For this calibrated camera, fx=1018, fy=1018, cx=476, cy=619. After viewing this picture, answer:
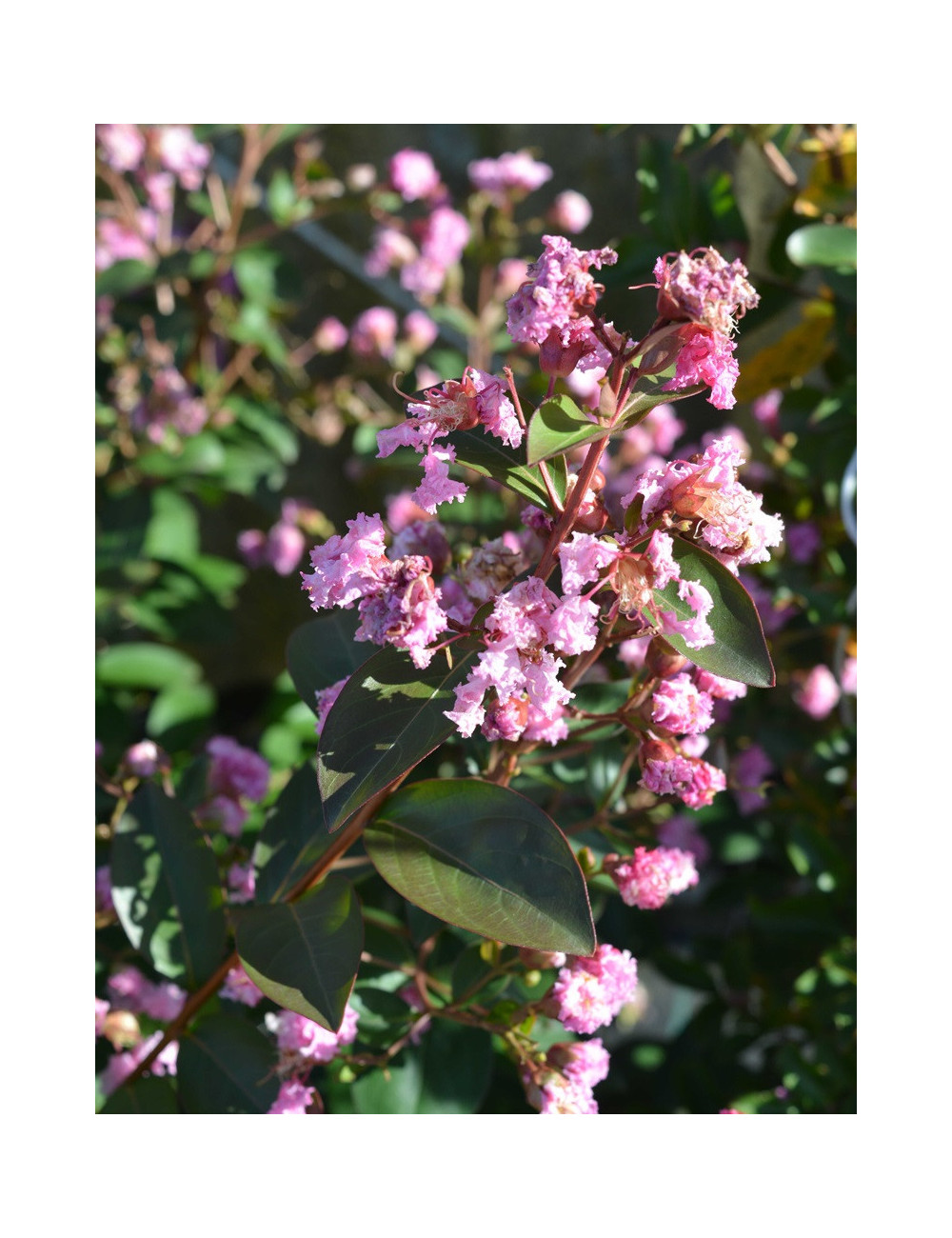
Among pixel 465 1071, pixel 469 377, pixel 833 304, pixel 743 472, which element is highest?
pixel 833 304

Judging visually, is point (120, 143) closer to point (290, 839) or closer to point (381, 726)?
point (290, 839)

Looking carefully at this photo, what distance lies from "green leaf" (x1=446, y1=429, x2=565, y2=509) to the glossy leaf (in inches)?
14.1

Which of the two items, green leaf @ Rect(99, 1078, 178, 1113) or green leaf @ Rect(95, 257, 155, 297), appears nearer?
green leaf @ Rect(99, 1078, 178, 1113)

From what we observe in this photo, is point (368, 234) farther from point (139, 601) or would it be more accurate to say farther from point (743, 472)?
point (743, 472)

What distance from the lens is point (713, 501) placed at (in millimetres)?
600

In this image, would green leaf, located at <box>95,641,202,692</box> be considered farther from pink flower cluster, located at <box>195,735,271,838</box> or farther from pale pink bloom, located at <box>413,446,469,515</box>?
pale pink bloom, located at <box>413,446,469,515</box>

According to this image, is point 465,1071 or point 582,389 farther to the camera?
point 582,389

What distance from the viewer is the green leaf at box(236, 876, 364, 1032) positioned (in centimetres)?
68

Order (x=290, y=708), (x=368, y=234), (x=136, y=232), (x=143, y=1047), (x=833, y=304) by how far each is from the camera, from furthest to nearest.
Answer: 1. (x=368, y=234)
2. (x=136, y=232)
3. (x=290, y=708)
4. (x=833, y=304)
5. (x=143, y=1047)

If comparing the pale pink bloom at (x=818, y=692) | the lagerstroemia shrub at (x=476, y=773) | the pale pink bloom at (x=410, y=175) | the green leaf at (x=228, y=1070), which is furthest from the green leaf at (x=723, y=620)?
the pale pink bloom at (x=410, y=175)

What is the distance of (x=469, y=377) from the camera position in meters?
0.61

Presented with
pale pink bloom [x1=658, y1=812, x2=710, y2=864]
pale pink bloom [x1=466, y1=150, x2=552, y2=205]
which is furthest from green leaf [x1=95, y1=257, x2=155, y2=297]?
pale pink bloom [x1=658, y1=812, x2=710, y2=864]

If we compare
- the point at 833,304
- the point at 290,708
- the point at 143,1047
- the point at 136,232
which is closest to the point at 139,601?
the point at 290,708

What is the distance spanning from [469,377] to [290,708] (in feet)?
3.80
